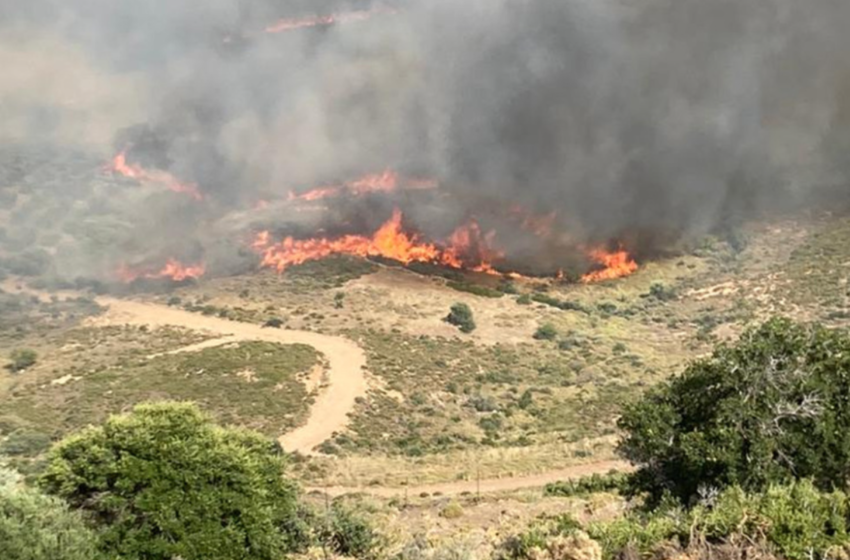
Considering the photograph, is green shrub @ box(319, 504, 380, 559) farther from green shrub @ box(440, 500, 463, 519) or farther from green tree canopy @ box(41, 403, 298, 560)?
green shrub @ box(440, 500, 463, 519)

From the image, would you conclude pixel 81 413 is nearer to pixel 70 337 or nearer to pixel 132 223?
pixel 70 337

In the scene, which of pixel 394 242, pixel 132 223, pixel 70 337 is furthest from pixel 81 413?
pixel 132 223

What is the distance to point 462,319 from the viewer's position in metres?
66.6

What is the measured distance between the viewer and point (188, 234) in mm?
93125

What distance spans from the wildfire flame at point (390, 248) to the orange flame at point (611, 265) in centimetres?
980

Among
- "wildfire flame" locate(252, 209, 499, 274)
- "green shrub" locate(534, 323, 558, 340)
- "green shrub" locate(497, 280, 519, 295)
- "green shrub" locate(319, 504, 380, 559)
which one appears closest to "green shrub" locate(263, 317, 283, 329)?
"wildfire flame" locate(252, 209, 499, 274)

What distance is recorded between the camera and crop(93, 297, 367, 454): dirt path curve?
45.3 meters

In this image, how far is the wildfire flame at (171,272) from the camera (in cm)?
8206

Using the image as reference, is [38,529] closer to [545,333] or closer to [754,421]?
[754,421]

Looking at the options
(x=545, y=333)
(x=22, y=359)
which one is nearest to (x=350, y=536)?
(x=22, y=359)

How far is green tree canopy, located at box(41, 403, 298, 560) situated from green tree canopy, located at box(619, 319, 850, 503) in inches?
411

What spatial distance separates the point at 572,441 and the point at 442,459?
714cm

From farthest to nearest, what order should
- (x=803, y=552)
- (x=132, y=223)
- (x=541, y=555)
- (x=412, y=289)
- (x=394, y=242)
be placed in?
(x=132, y=223) → (x=394, y=242) → (x=412, y=289) → (x=541, y=555) → (x=803, y=552)

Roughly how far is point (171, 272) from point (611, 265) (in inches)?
1724
